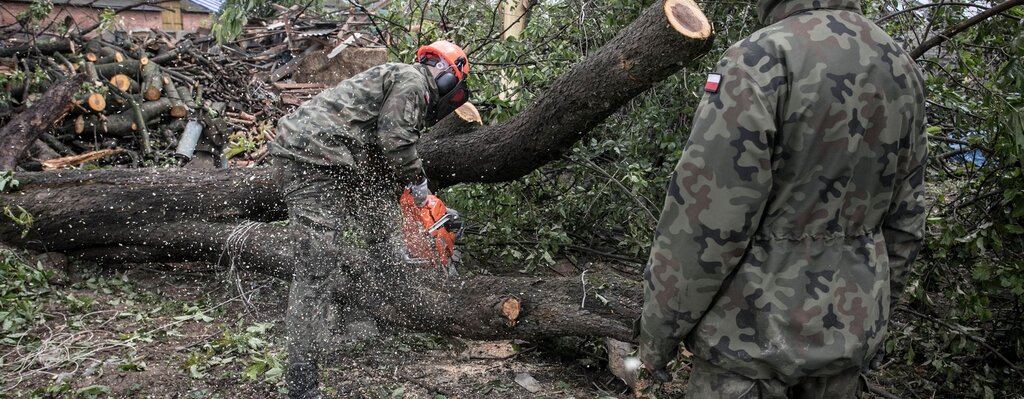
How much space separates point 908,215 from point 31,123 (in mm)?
6700

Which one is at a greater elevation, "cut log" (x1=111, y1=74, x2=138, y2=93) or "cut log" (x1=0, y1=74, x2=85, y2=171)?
"cut log" (x1=0, y1=74, x2=85, y2=171)

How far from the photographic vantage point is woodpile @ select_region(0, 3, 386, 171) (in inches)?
298

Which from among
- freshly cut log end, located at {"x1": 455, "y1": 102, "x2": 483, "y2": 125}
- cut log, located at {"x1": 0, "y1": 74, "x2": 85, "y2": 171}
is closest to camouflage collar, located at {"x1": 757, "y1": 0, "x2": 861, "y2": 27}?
freshly cut log end, located at {"x1": 455, "y1": 102, "x2": 483, "y2": 125}

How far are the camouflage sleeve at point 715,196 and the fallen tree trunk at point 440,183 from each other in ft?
5.63

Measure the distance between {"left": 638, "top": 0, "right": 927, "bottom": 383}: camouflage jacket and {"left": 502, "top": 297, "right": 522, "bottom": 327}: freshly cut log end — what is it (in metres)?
1.87

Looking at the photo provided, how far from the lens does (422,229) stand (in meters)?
4.81

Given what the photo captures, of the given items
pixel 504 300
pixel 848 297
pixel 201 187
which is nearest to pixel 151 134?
pixel 201 187

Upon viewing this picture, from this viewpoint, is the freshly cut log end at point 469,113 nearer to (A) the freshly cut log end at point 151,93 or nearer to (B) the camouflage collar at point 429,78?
(B) the camouflage collar at point 429,78

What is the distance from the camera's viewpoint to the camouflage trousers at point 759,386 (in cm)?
190

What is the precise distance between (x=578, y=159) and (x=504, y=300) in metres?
1.57

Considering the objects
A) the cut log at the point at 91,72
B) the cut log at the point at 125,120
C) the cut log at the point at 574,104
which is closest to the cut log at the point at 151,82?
the cut log at the point at 125,120

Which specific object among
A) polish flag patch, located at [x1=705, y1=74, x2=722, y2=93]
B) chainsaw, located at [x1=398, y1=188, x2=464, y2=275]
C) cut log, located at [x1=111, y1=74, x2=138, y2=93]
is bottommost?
chainsaw, located at [x1=398, y1=188, x2=464, y2=275]

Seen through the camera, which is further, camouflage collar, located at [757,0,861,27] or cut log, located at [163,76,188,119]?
cut log, located at [163,76,188,119]

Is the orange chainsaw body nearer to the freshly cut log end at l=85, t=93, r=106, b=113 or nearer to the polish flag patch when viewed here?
the polish flag patch
